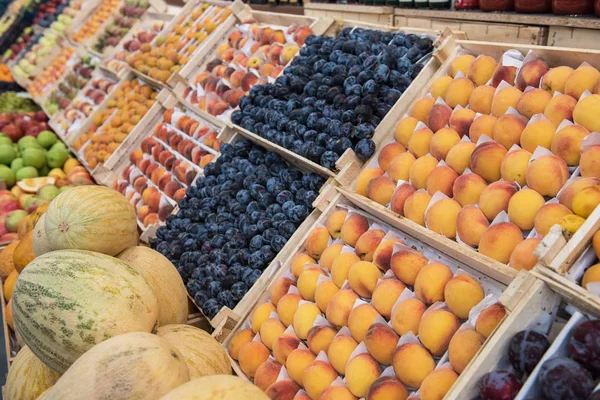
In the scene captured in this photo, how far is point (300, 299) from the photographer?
195cm

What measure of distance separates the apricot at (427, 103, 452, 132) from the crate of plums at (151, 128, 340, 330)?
0.50 metres

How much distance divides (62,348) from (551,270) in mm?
1245

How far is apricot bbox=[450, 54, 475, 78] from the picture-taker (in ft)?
6.79

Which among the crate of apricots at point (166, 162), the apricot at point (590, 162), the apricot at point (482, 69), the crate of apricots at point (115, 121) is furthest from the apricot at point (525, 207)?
the crate of apricots at point (115, 121)

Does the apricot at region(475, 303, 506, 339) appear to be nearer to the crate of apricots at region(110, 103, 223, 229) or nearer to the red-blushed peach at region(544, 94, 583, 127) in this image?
the red-blushed peach at region(544, 94, 583, 127)

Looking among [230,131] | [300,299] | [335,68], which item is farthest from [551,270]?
[230,131]

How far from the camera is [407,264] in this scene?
1646 mm

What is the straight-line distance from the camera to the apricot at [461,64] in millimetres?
2068

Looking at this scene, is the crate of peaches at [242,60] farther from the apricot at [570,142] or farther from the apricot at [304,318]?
the apricot at [570,142]

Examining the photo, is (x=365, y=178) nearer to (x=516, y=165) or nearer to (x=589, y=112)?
(x=516, y=165)

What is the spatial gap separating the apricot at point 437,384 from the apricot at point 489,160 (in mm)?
649

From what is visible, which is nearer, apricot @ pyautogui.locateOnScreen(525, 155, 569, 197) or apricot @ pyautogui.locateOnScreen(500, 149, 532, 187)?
apricot @ pyautogui.locateOnScreen(525, 155, 569, 197)

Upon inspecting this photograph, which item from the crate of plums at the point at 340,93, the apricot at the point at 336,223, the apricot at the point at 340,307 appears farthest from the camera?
the crate of plums at the point at 340,93

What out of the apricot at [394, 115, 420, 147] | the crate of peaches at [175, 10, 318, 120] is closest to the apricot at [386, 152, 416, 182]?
the apricot at [394, 115, 420, 147]
